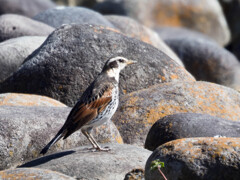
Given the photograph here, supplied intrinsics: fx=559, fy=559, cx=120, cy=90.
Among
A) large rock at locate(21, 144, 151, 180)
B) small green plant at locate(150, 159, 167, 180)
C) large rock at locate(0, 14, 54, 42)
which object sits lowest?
large rock at locate(0, 14, 54, 42)

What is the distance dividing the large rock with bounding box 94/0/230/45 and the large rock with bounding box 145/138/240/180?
1736 cm

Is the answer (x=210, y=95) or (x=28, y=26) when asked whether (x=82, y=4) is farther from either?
(x=210, y=95)

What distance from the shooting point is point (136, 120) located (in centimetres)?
898

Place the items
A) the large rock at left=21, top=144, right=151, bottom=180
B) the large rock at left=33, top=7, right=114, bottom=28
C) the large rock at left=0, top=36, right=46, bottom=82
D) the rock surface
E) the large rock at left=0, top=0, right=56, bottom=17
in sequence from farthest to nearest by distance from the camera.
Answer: the rock surface → the large rock at left=0, top=0, right=56, bottom=17 → the large rock at left=33, top=7, right=114, bottom=28 → the large rock at left=0, top=36, right=46, bottom=82 → the large rock at left=21, top=144, right=151, bottom=180

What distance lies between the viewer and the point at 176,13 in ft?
78.4

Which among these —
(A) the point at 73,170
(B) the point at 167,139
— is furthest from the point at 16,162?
(B) the point at 167,139

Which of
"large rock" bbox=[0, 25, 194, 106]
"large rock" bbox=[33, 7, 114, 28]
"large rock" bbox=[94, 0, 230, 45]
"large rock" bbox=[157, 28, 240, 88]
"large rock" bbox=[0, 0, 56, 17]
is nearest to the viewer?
"large rock" bbox=[0, 25, 194, 106]

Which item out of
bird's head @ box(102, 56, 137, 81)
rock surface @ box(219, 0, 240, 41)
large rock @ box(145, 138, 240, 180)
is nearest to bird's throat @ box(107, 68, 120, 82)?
bird's head @ box(102, 56, 137, 81)

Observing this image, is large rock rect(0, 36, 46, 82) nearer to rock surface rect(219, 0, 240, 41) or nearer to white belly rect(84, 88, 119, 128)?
white belly rect(84, 88, 119, 128)

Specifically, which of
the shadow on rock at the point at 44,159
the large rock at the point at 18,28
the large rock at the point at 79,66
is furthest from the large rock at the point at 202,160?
the large rock at the point at 18,28

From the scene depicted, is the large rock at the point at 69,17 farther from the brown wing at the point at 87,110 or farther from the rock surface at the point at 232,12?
the rock surface at the point at 232,12

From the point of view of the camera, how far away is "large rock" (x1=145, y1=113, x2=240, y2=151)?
7.38 meters

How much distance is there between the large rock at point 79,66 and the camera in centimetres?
1011

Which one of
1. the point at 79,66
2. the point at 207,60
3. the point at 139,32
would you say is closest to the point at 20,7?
the point at 139,32
